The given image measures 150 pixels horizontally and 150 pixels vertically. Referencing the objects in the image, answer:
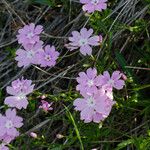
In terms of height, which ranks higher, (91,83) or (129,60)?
(91,83)

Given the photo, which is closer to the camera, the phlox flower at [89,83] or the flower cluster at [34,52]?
the phlox flower at [89,83]

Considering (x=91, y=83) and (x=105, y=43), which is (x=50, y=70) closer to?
(x=105, y=43)

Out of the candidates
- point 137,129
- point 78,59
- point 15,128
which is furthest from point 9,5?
point 137,129

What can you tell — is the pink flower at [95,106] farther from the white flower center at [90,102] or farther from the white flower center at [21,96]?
the white flower center at [21,96]

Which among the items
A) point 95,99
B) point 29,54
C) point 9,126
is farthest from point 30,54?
point 95,99

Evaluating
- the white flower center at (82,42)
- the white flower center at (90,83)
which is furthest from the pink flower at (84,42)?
the white flower center at (90,83)

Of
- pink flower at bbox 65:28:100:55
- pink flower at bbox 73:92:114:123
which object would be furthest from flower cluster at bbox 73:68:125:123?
pink flower at bbox 65:28:100:55

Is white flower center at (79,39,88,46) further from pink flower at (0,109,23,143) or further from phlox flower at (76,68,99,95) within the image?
pink flower at (0,109,23,143)
